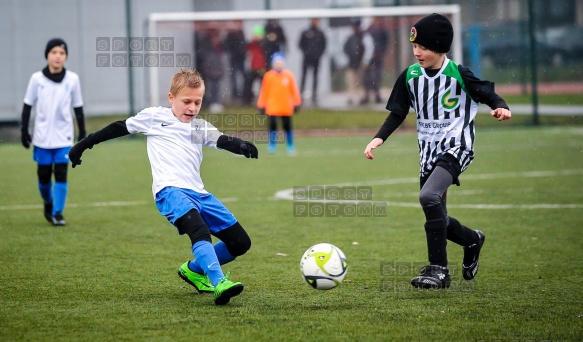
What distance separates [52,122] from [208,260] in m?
4.48

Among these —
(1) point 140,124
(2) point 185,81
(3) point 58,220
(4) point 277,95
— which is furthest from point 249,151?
(4) point 277,95

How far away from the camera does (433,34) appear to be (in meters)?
6.02

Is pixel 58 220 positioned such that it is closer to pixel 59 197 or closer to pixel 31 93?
pixel 59 197

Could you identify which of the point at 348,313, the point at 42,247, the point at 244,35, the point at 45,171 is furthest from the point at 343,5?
the point at 348,313

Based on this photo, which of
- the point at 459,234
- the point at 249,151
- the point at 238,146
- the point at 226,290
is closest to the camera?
the point at 226,290

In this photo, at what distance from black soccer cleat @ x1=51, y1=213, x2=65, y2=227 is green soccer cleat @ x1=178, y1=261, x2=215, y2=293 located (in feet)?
11.5

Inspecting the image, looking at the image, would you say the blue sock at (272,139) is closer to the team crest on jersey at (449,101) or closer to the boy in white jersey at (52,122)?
the boy in white jersey at (52,122)

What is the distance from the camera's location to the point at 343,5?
80.7ft

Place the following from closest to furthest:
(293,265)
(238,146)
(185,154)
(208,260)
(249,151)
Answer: (208,260)
(249,151)
(238,146)
(185,154)
(293,265)

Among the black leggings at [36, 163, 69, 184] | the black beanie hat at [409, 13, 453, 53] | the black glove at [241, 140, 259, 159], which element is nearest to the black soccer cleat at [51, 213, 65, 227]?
the black leggings at [36, 163, 69, 184]

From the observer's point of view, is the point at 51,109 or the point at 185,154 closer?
the point at 185,154

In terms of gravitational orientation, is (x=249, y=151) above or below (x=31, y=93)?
below

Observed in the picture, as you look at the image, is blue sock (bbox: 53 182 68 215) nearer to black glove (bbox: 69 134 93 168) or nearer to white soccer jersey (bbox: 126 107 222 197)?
black glove (bbox: 69 134 93 168)

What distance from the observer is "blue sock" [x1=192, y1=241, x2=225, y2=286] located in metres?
5.49
